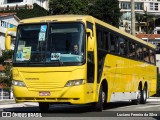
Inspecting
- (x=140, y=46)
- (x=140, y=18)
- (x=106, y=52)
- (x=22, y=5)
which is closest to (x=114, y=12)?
(x=22, y=5)

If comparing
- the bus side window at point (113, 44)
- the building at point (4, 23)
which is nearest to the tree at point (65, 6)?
the building at point (4, 23)

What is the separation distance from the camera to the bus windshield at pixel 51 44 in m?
14.4

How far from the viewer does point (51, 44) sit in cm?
1460

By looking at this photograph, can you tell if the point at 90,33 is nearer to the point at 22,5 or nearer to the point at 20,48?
the point at 20,48

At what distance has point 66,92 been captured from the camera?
14.2 meters

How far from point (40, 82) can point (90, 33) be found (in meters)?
2.30

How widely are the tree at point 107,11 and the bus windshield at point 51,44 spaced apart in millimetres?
68275

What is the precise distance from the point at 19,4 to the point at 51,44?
79916 mm

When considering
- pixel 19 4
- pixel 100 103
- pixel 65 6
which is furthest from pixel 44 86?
pixel 19 4

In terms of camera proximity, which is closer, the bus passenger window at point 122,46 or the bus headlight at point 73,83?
the bus headlight at point 73,83

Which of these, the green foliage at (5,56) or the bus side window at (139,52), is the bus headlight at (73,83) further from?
the green foliage at (5,56)

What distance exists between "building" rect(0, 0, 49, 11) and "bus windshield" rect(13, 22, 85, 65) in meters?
75.5

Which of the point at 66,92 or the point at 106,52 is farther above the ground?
the point at 106,52

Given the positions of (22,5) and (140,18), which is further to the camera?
(140,18)
